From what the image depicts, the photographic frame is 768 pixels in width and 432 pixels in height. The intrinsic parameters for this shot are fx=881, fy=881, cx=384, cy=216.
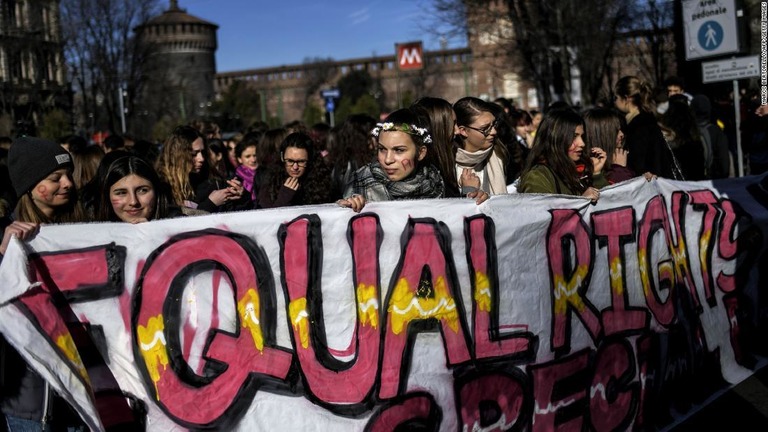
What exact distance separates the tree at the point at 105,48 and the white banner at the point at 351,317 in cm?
3041

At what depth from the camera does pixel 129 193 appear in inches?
142

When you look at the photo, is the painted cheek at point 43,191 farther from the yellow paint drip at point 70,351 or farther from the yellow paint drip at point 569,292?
the yellow paint drip at point 569,292

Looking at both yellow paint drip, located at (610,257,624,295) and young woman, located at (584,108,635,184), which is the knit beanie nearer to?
yellow paint drip, located at (610,257,624,295)

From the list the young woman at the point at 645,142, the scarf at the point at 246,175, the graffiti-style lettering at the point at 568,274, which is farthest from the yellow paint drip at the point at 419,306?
the scarf at the point at 246,175

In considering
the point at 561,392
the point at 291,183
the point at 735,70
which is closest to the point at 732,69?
the point at 735,70

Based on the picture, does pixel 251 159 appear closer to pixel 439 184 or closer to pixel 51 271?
pixel 439 184

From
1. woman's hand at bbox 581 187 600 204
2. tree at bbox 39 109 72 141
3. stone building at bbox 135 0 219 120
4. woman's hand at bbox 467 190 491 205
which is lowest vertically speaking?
woman's hand at bbox 581 187 600 204

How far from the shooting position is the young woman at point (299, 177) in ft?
18.2

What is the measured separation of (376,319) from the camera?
12.0 feet

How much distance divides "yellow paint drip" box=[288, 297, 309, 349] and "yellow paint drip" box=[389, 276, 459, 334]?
1.21 feet

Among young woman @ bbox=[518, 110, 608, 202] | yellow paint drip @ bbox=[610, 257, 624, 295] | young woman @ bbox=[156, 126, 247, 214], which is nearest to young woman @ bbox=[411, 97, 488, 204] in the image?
young woman @ bbox=[518, 110, 608, 202]

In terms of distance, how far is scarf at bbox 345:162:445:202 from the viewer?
4.07 meters

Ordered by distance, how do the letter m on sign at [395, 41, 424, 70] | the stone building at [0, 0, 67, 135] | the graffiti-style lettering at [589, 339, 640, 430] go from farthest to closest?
the letter m on sign at [395, 41, 424, 70]
the stone building at [0, 0, 67, 135]
the graffiti-style lettering at [589, 339, 640, 430]

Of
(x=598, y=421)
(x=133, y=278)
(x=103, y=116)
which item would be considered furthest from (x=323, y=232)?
(x=103, y=116)
